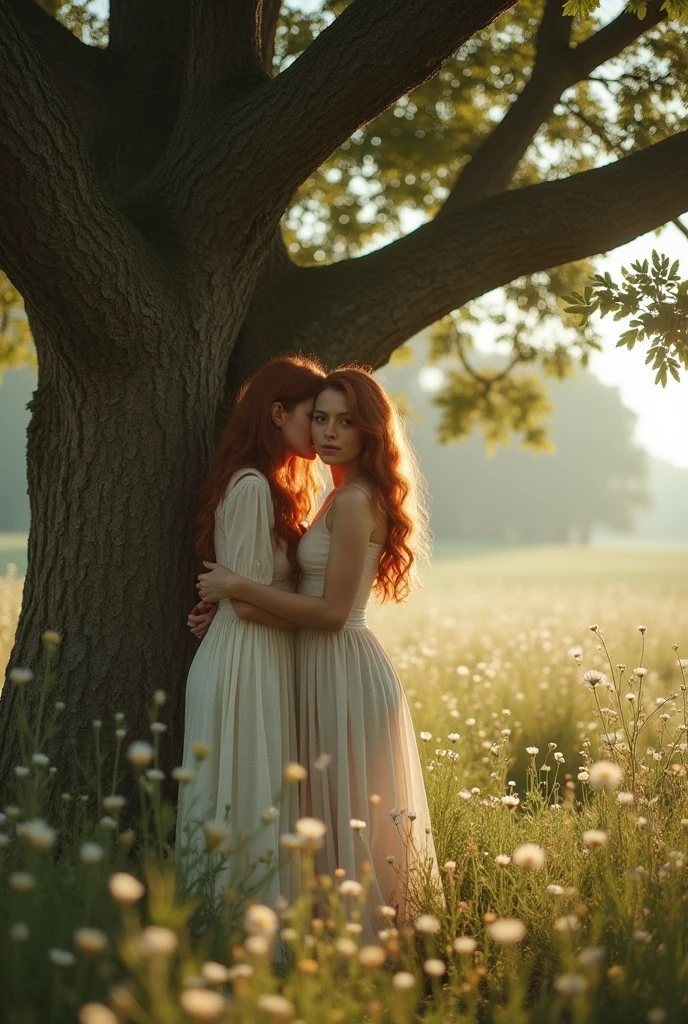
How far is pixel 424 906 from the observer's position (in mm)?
3461

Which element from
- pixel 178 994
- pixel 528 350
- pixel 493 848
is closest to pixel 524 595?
pixel 528 350

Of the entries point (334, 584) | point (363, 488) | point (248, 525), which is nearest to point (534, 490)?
point (363, 488)

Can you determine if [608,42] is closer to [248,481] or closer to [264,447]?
[264,447]

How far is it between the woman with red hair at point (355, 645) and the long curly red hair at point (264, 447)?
0.35ft

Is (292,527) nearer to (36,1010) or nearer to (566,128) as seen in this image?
(36,1010)

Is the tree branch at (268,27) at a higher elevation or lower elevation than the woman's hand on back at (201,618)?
higher

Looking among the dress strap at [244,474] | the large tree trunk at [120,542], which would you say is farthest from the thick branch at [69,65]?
the dress strap at [244,474]

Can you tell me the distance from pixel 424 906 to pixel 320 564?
148 cm

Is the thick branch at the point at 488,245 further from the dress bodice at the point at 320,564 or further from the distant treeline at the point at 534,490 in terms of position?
the distant treeline at the point at 534,490

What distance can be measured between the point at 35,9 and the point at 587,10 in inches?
135

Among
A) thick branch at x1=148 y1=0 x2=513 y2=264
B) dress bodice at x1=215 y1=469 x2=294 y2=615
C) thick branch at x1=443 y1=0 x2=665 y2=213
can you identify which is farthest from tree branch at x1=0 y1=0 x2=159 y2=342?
thick branch at x1=443 y1=0 x2=665 y2=213

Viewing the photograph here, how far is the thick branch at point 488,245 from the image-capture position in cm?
473

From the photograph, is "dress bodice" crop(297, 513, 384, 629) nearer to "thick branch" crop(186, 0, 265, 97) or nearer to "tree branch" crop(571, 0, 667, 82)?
"thick branch" crop(186, 0, 265, 97)

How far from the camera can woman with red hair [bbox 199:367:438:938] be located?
12.5 ft
